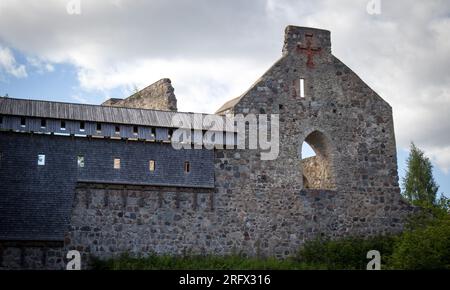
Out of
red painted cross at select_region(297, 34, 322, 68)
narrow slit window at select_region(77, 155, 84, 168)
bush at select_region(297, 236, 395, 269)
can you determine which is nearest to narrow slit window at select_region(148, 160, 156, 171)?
narrow slit window at select_region(77, 155, 84, 168)

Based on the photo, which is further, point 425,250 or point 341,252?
point 341,252

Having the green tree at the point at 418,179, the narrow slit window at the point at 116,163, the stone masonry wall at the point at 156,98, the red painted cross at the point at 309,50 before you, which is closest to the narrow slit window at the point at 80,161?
→ the narrow slit window at the point at 116,163

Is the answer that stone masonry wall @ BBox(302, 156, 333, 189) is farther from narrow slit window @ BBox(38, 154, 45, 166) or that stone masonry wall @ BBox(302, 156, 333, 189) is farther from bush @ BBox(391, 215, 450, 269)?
narrow slit window @ BBox(38, 154, 45, 166)

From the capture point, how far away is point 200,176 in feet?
82.2

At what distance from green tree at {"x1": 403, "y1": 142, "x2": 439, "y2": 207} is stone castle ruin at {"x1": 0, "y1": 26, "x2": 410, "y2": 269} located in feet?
51.7

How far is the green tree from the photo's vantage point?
1709 inches

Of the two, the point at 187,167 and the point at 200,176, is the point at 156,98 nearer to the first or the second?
the point at 187,167

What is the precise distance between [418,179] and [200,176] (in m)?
22.9

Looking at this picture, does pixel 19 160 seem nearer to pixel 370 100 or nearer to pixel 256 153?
pixel 256 153

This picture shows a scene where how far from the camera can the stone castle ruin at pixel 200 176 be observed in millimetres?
23031

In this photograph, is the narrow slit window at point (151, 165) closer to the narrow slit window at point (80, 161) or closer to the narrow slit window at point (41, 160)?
the narrow slit window at point (80, 161)

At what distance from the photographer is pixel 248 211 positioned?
2552cm

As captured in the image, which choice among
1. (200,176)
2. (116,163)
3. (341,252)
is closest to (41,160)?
(116,163)
